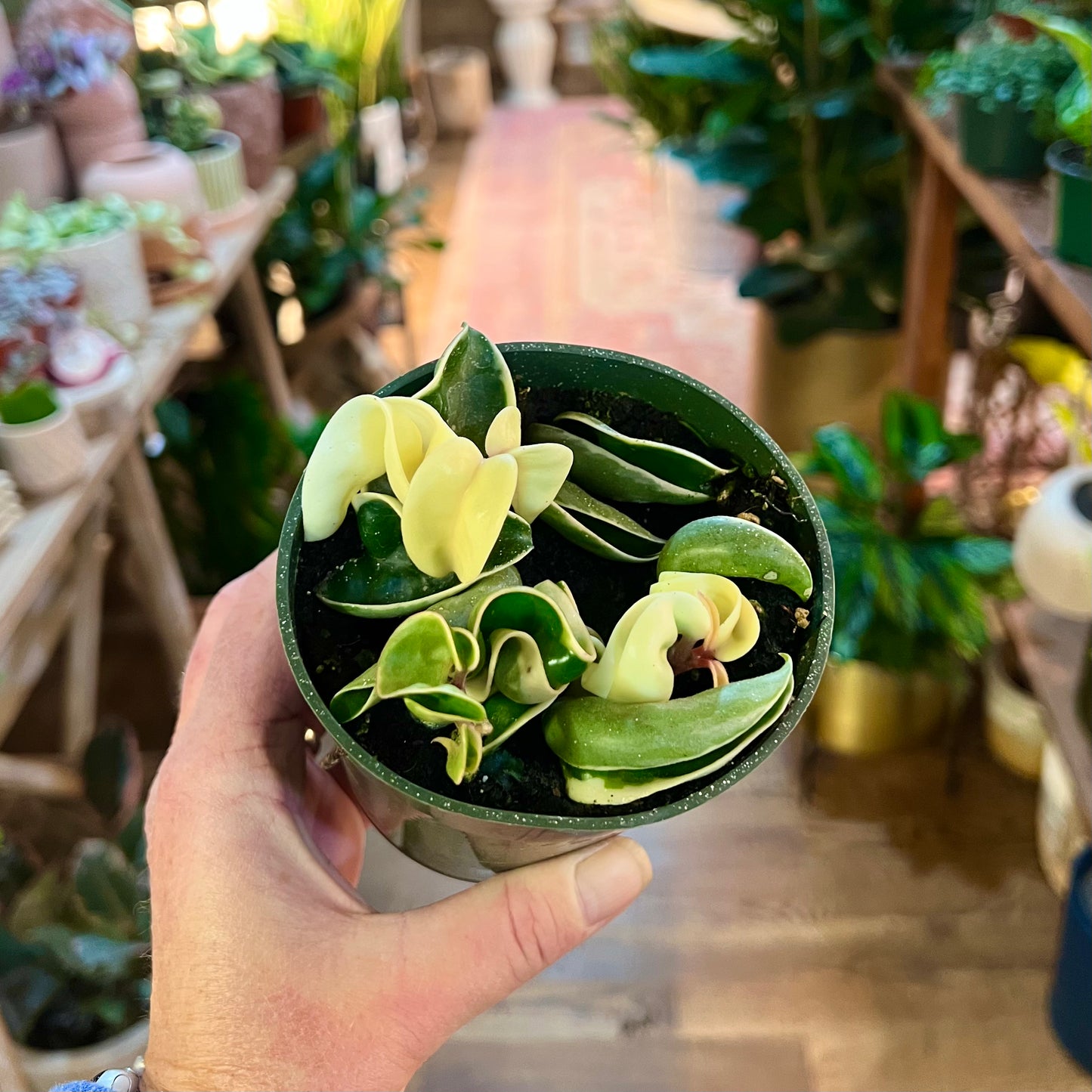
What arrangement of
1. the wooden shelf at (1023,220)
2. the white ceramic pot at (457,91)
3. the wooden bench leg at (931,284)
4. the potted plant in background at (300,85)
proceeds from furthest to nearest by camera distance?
the white ceramic pot at (457,91)
the potted plant in background at (300,85)
the wooden bench leg at (931,284)
the wooden shelf at (1023,220)

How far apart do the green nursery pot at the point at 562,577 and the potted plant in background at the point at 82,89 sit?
3.69 feet

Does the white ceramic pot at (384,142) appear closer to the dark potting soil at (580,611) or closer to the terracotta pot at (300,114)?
the terracotta pot at (300,114)

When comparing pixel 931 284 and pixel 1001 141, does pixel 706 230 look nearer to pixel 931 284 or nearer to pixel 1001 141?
pixel 931 284

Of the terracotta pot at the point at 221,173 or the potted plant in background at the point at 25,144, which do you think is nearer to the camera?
the potted plant in background at the point at 25,144

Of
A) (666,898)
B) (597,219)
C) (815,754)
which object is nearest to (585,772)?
(666,898)

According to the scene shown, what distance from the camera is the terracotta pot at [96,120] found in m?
1.25

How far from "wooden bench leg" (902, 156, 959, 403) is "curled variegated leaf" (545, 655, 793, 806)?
1092 millimetres

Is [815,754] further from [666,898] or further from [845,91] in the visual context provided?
[845,91]

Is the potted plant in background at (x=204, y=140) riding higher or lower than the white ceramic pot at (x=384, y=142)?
higher

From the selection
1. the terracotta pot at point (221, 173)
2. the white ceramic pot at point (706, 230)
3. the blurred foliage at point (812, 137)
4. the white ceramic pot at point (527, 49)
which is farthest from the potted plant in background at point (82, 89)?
the white ceramic pot at point (527, 49)

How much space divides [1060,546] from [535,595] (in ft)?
2.77

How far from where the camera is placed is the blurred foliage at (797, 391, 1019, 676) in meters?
1.06

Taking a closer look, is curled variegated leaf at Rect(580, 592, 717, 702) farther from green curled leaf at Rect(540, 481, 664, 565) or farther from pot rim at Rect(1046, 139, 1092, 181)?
pot rim at Rect(1046, 139, 1092, 181)

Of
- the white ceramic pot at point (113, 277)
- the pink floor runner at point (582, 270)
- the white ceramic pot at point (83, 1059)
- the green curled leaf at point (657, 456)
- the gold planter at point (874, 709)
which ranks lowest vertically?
the pink floor runner at point (582, 270)
